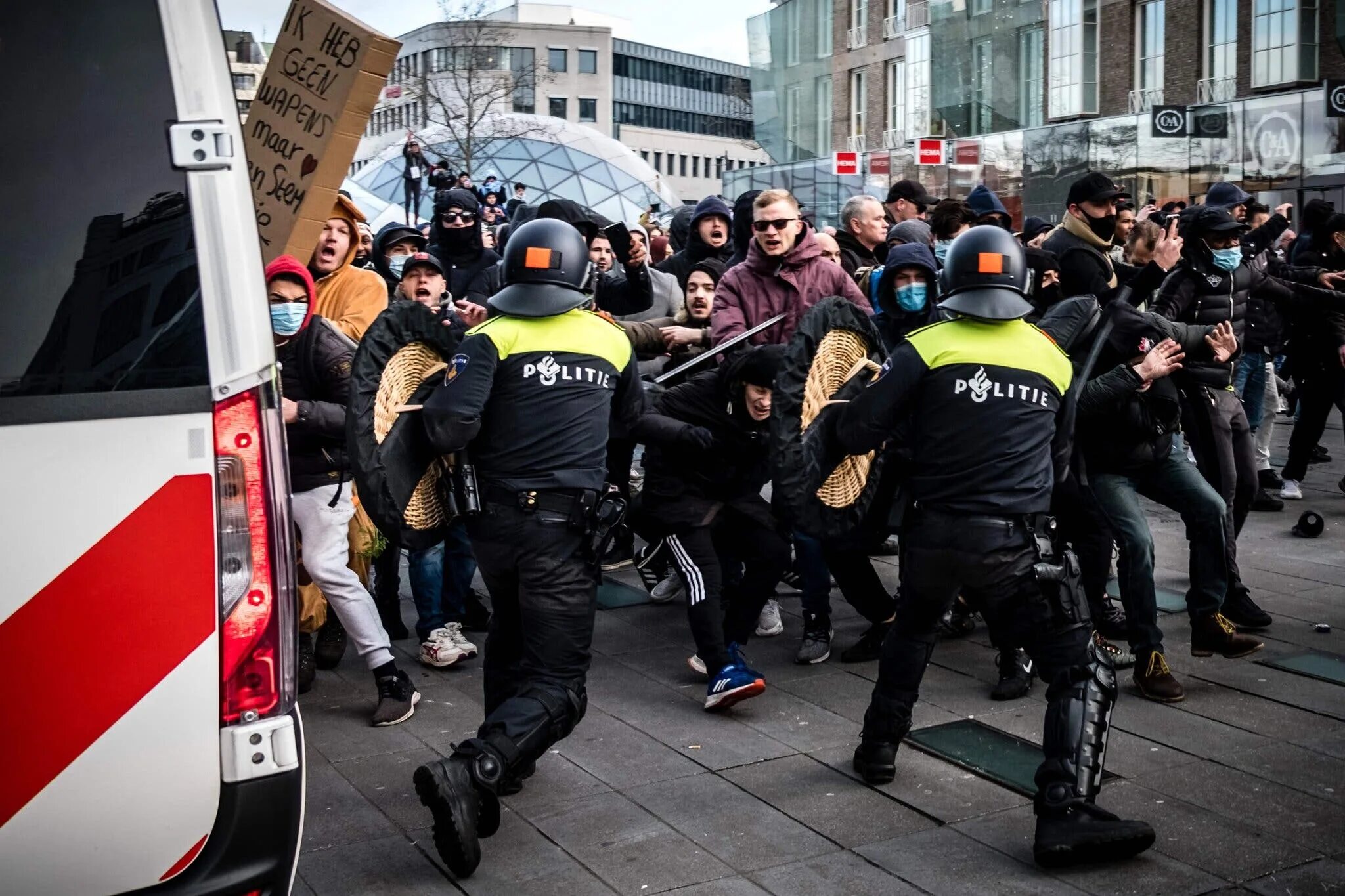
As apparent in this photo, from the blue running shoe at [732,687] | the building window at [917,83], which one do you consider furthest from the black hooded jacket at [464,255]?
the building window at [917,83]

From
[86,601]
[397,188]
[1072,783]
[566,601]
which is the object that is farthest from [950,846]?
[397,188]

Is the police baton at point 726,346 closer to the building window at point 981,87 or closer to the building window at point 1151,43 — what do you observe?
the building window at point 1151,43

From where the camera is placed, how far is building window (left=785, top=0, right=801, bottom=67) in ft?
137

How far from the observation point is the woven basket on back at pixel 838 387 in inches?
207

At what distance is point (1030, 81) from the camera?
102 ft

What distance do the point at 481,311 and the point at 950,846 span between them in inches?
165

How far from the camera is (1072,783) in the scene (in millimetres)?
4457

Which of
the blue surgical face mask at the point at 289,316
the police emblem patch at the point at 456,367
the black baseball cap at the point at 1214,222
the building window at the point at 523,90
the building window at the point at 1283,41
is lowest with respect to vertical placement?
the police emblem patch at the point at 456,367

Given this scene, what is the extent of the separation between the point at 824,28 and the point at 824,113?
8.64 ft

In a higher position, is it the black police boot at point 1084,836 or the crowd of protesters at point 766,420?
the crowd of protesters at point 766,420

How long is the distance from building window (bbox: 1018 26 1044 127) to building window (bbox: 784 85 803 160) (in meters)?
10.3

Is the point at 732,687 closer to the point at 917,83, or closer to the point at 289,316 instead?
the point at 289,316

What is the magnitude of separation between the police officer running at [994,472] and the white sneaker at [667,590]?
130 inches

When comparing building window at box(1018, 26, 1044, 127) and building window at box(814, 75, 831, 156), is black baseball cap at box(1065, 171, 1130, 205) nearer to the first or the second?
building window at box(1018, 26, 1044, 127)
